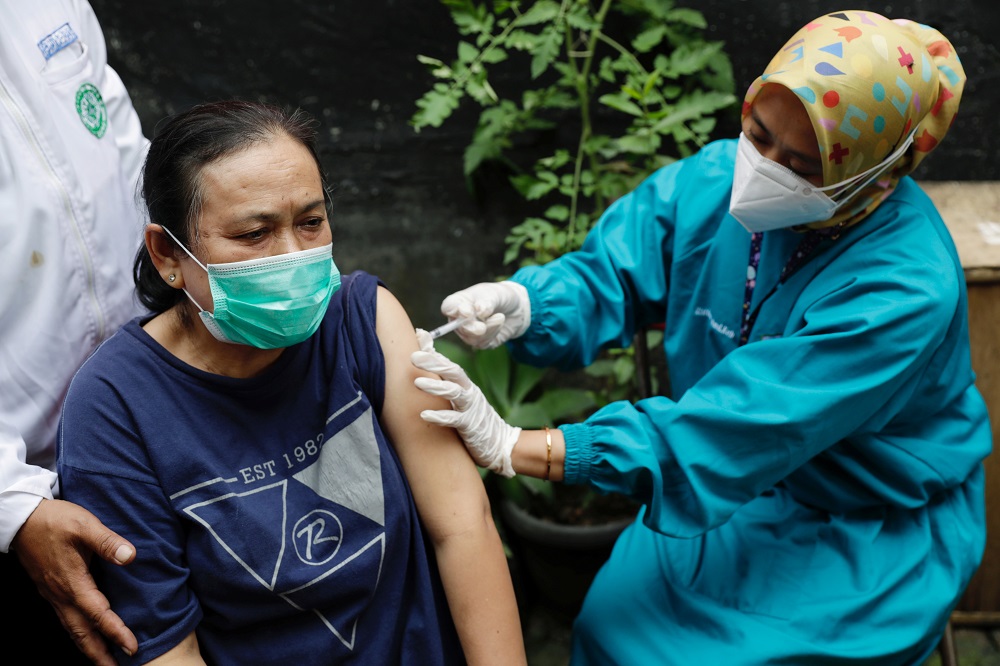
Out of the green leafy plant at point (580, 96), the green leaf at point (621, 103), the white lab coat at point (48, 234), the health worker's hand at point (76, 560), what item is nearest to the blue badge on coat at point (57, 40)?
the white lab coat at point (48, 234)

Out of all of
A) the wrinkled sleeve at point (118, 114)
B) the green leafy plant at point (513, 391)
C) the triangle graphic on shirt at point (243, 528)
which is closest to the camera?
the triangle graphic on shirt at point (243, 528)

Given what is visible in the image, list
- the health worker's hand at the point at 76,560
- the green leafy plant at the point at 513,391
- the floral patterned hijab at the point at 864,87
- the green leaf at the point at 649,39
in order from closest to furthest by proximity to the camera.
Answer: the health worker's hand at the point at 76,560, the floral patterned hijab at the point at 864,87, the green leaf at the point at 649,39, the green leafy plant at the point at 513,391

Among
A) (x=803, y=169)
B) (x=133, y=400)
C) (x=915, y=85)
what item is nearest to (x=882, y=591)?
(x=803, y=169)

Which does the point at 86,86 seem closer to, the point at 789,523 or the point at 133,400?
the point at 133,400

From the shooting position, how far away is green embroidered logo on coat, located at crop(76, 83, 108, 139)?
1.73 meters

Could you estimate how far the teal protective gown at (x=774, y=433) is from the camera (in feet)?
5.51

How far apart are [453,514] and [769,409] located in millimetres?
639

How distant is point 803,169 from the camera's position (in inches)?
68.2

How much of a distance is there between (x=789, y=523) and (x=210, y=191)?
1421 mm

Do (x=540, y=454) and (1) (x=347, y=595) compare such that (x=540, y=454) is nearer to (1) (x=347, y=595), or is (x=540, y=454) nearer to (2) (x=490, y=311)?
(2) (x=490, y=311)

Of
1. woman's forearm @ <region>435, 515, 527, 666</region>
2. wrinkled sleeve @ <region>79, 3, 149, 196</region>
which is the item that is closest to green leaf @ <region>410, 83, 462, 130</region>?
wrinkled sleeve @ <region>79, 3, 149, 196</region>

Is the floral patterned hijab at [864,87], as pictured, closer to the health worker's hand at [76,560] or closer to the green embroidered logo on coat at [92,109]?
the green embroidered logo on coat at [92,109]

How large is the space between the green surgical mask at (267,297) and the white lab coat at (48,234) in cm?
25

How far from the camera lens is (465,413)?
167 centimetres
